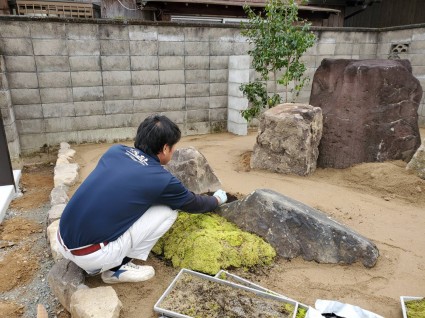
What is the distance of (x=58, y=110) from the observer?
562 cm

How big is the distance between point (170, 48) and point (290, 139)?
115 inches

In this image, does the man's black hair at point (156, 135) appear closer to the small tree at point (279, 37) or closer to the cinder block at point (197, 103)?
A: the small tree at point (279, 37)

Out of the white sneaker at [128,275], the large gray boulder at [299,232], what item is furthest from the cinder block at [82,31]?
the white sneaker at [128,275]

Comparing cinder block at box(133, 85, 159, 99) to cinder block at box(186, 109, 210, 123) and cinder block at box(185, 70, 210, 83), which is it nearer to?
cinder block at box(185, 70, 210, 83)

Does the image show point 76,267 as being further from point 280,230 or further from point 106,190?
point 280,230

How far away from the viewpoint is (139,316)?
6.92 feet

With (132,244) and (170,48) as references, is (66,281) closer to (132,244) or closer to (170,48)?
(132,244)

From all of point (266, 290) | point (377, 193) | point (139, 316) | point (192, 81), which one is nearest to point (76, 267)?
point (139, 316)

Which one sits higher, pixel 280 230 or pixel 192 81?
pixel 192 81

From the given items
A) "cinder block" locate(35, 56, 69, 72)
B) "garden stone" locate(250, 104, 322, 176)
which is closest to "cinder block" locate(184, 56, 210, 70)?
"cinder block" locate(35, 56, 69, 72)

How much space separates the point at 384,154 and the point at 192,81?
3496 millimetres

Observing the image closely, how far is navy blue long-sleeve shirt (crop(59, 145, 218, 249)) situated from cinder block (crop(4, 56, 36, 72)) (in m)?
3.88

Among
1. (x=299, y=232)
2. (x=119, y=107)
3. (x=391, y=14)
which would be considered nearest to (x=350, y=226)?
(x=299, y=232)

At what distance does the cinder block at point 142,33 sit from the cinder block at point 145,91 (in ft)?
2.58
